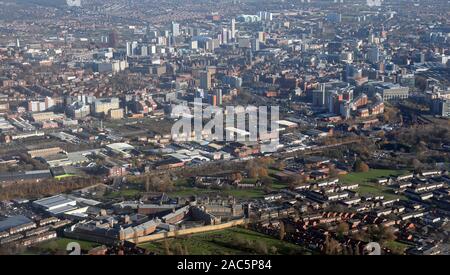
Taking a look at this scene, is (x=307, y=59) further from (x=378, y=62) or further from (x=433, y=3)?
(x=433, y=3)

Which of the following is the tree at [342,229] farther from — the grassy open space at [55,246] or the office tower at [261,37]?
the office tower at [261,37]

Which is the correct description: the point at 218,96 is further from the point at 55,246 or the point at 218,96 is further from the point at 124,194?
the point at 55,246

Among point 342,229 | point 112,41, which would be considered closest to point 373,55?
point 112,41

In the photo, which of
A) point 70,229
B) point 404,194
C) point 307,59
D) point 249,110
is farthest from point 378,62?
point 70,229

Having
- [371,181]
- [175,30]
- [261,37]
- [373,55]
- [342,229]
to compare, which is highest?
[175,30]

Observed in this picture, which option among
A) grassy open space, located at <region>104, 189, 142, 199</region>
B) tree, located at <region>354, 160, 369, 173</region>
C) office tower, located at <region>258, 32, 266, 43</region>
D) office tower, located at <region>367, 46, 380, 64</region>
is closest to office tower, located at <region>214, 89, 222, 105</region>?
tree, located at <region>354, 160, 369, 173</region>

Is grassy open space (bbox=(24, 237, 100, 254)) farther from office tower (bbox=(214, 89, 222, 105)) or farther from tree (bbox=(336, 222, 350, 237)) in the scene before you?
office tower (bbox=(214, 89, 222, 105))

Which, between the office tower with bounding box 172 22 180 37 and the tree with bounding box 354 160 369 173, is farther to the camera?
the office tower with bounding box 172 22 180 37
